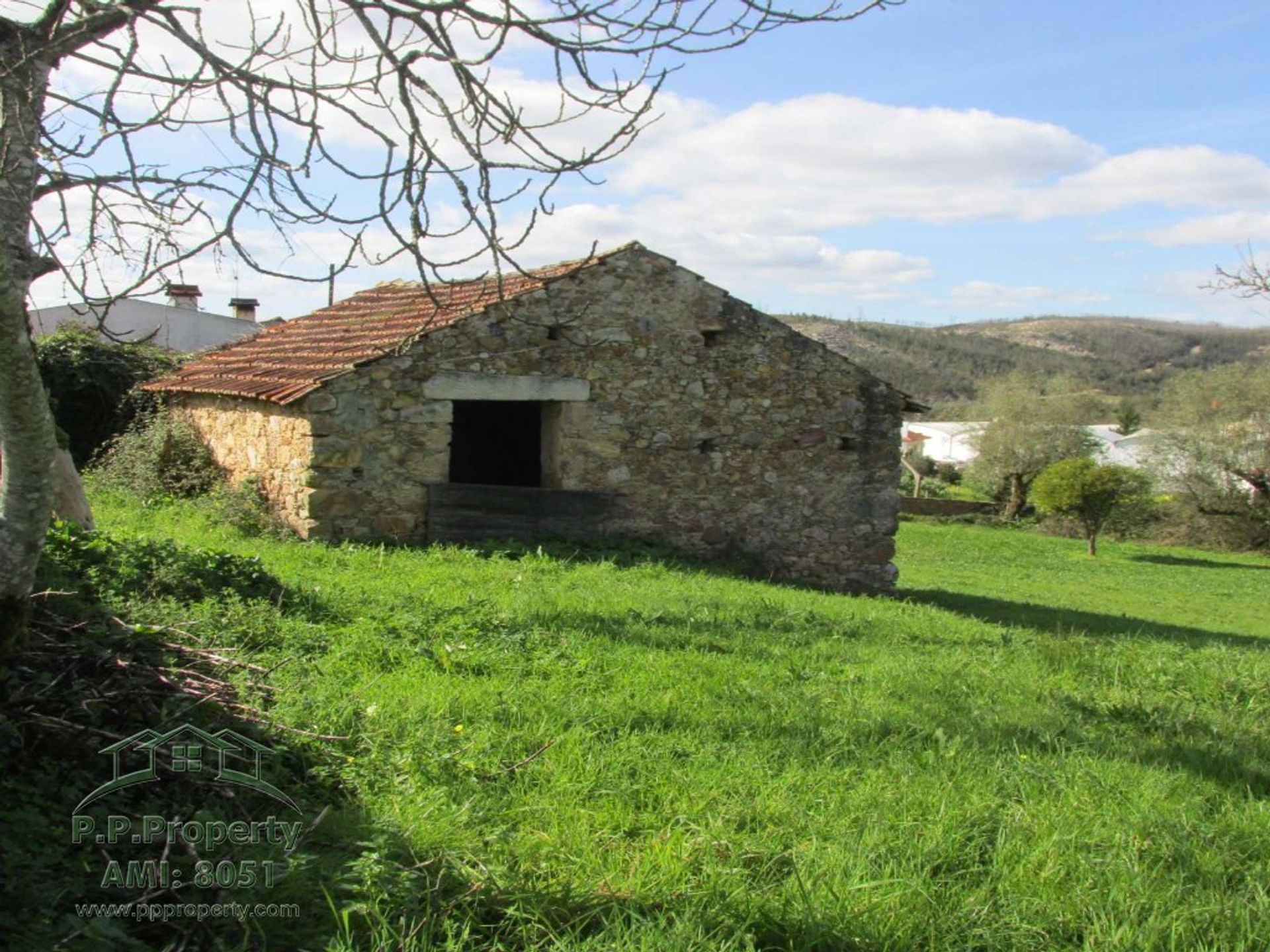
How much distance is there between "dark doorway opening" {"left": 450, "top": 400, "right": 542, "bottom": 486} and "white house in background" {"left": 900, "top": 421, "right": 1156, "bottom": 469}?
26929 millimetres

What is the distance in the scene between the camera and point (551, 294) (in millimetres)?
11484

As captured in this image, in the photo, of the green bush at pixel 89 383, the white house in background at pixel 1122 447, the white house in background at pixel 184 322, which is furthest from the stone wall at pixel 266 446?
the white house in background at pixel 1122 447

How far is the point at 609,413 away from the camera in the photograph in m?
12.1

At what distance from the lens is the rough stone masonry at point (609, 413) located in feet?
35.4

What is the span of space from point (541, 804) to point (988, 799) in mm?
1682

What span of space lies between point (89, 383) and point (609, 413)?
9.06 metres

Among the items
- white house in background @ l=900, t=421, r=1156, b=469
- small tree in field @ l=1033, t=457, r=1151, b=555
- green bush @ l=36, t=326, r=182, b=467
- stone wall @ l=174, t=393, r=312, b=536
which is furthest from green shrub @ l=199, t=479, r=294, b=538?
white house in background @ l=900, t=421, r=1156, b=469

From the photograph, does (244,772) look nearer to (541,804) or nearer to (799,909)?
(541,804)

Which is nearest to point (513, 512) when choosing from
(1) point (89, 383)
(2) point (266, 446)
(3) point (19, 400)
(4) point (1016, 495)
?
(2) point (266, 446)

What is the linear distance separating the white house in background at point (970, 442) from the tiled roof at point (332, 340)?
95.0 feet

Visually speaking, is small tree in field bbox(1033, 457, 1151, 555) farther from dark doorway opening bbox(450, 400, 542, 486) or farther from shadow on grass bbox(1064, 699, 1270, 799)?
shadow on grass bbox(1064, 699, 1270, 799)

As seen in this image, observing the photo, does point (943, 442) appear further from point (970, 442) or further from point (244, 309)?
point (244, 309)

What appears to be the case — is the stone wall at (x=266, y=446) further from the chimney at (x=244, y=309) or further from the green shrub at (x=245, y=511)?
the chimney at (x=244, y=309)

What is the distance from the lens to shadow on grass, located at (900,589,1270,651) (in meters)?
11.3
